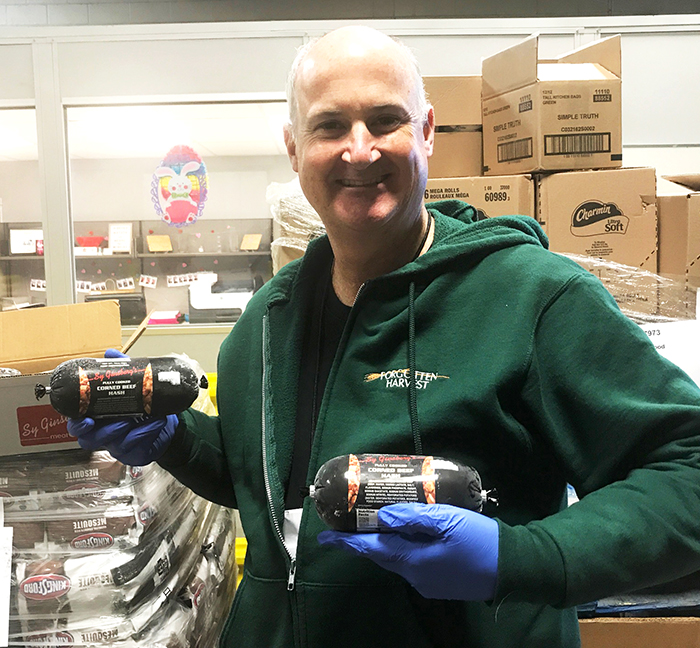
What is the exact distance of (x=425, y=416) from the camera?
981mm

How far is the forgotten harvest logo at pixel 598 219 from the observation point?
6.57 feet

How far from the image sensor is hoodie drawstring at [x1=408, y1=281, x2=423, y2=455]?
0.98 metres

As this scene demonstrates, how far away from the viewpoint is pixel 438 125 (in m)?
2.18

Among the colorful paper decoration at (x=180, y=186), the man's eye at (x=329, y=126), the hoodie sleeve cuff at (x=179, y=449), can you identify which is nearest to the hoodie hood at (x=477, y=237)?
the man's eye at (x=329, y=126)

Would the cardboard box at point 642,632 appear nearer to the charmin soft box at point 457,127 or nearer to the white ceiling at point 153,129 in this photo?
the charmin soft box at point 457,127

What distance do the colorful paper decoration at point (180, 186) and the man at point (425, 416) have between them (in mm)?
3023

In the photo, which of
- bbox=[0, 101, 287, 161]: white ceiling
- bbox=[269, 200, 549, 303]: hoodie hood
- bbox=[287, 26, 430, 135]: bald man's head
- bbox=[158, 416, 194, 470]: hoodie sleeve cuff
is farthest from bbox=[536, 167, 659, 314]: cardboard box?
bbox=[0, 101, 287, 161]: white ceiling

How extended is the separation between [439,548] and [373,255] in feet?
1.81

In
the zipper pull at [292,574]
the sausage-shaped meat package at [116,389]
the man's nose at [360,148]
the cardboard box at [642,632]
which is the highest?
the man's nose at [360,148]

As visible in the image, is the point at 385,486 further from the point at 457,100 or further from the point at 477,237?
the point at 457,100

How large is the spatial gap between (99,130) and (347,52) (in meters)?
3.59

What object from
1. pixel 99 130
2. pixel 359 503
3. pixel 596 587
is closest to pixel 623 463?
pixel 596 587

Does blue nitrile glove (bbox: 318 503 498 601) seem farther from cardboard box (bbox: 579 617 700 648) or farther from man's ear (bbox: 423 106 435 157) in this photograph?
cardboard box (bbox: 579 617 700 648)

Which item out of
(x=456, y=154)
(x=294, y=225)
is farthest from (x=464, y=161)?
(x=294, y=225)
